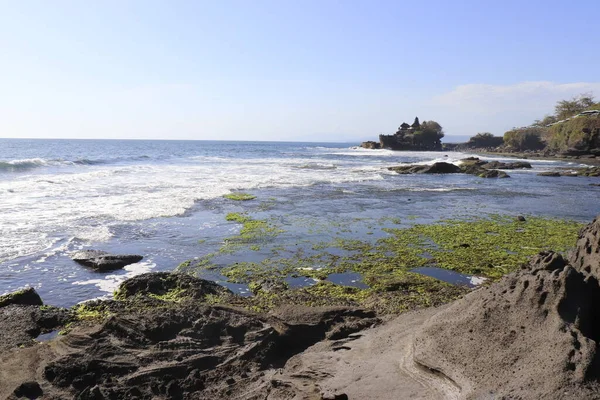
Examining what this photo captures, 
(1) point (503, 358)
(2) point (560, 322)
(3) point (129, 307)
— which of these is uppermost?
(2) point (560, 322)

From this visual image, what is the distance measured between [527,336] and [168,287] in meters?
7.49

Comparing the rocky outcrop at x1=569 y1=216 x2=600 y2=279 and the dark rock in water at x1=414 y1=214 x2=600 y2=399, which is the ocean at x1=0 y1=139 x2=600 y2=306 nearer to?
the dark rock in water at x1=414 y1=214 x2=600 y2=399

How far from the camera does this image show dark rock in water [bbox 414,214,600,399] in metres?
4.43

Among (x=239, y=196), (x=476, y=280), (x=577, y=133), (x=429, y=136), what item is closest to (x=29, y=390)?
(x=476, y=280)

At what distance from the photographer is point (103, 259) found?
471 inches

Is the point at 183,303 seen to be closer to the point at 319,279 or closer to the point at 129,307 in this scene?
the point at 129,307

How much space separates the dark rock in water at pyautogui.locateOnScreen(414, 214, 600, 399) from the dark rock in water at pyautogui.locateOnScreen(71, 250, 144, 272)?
8.80 meters

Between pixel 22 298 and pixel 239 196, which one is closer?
pixel 22 298

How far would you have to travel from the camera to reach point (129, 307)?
8961mm

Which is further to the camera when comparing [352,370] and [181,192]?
[181,192]

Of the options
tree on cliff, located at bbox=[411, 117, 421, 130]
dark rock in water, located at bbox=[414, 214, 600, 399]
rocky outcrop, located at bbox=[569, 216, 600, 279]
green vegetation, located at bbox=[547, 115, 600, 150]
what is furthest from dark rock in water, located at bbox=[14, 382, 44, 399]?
tree on cliff, located at bbox=[411, 117, 421, 130]

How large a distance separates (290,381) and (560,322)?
3.28 metres

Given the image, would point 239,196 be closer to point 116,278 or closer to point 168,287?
point 116,278

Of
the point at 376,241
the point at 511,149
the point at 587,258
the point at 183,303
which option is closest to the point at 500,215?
the point at 376,241
